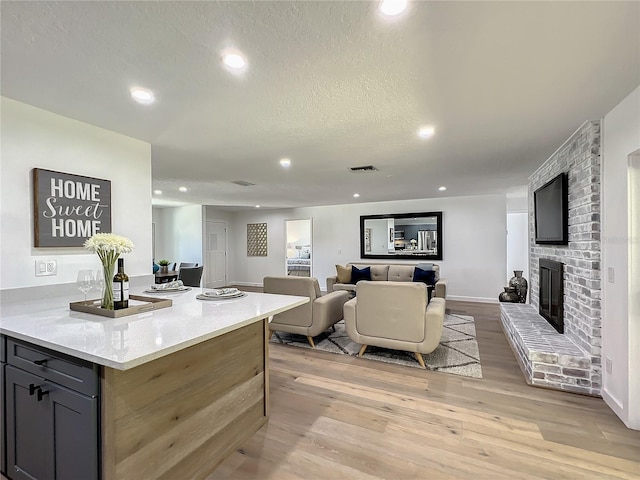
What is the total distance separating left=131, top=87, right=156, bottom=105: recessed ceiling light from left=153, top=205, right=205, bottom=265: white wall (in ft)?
20.4

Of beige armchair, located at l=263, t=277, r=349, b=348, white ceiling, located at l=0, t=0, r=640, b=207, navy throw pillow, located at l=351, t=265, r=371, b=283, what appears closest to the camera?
white ceiling, located at l=0, t=0, r=640, b=207

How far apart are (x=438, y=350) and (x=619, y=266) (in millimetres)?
2039

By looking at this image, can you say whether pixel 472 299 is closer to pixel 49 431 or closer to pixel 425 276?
pixel 425 276

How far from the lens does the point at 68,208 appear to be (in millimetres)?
2359

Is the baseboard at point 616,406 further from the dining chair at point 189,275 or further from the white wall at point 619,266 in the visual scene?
the dining chair at point 189,275

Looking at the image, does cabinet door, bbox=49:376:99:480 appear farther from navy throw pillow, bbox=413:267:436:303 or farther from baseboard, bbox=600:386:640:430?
navy throw pillow, bbox=413:267:436:303

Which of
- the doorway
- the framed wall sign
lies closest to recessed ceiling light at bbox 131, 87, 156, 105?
the framed wall sign

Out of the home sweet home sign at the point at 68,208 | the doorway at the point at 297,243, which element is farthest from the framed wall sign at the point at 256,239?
the home sweet home sign at the point at 68,208

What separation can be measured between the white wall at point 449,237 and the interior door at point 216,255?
120cm

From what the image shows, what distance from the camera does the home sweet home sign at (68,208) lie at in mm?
2195

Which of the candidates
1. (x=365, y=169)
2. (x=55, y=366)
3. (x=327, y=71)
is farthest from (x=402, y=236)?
(x=55, y=366)

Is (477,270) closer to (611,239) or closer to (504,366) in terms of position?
(504,366)

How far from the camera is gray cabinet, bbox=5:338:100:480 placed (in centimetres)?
125

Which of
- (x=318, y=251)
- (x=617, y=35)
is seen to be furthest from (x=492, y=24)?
(x=318, y=251)
